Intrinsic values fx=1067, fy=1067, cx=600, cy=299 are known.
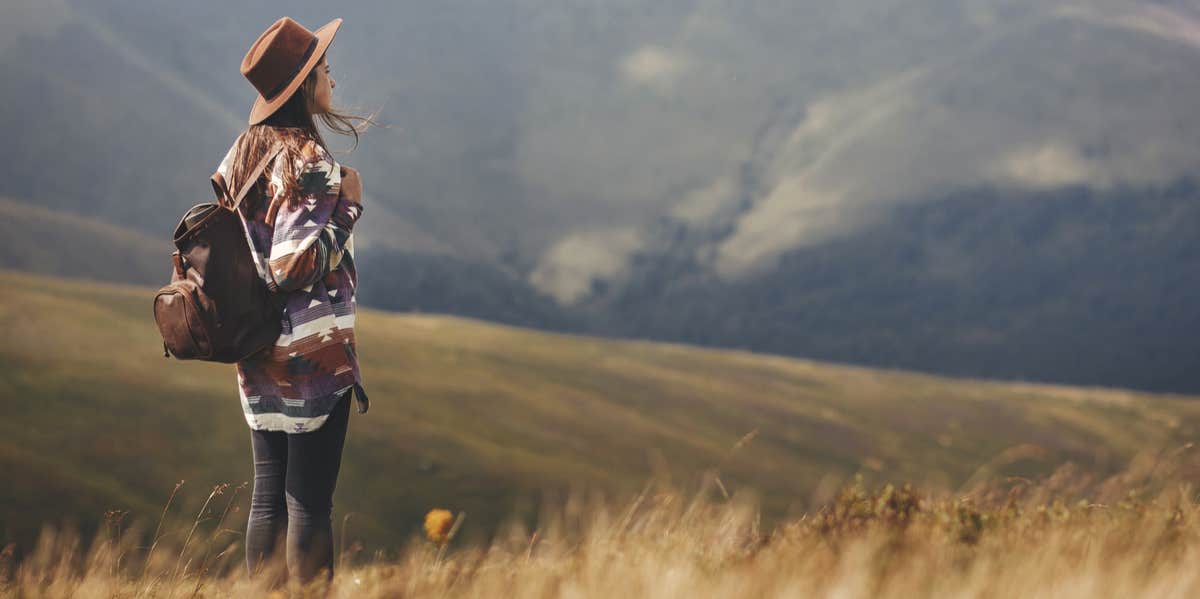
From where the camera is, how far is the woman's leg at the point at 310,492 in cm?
225

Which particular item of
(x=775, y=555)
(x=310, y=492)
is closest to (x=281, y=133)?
(x=310, y=492)

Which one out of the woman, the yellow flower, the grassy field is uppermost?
the woman

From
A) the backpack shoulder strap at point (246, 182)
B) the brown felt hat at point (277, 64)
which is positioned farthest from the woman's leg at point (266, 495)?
the brown felt hat at point (277, 64)

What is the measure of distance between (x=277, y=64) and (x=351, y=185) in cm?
30

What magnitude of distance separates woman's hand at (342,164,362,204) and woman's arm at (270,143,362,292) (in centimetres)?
2

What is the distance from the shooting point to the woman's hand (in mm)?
2227

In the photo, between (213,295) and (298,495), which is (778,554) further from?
(213,295)

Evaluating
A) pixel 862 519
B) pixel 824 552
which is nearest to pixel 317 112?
pixel 824 552

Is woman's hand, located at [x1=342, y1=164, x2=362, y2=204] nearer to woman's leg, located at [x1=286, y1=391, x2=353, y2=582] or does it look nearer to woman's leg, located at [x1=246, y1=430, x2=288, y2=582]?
woman's leg, located at [x1=286, y1=391, x2=353, y2=582]

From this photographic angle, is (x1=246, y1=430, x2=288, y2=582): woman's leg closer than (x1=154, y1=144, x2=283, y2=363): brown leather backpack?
No

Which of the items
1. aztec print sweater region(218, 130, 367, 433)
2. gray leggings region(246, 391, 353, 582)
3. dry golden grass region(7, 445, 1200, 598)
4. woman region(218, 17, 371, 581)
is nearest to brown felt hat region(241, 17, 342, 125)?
woman region(218, 17, 371, 581)

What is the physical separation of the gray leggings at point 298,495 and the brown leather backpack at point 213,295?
0.24 meters

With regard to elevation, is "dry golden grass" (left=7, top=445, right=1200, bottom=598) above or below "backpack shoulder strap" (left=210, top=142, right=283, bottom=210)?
below

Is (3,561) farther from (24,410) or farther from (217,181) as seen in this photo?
(24,410)
